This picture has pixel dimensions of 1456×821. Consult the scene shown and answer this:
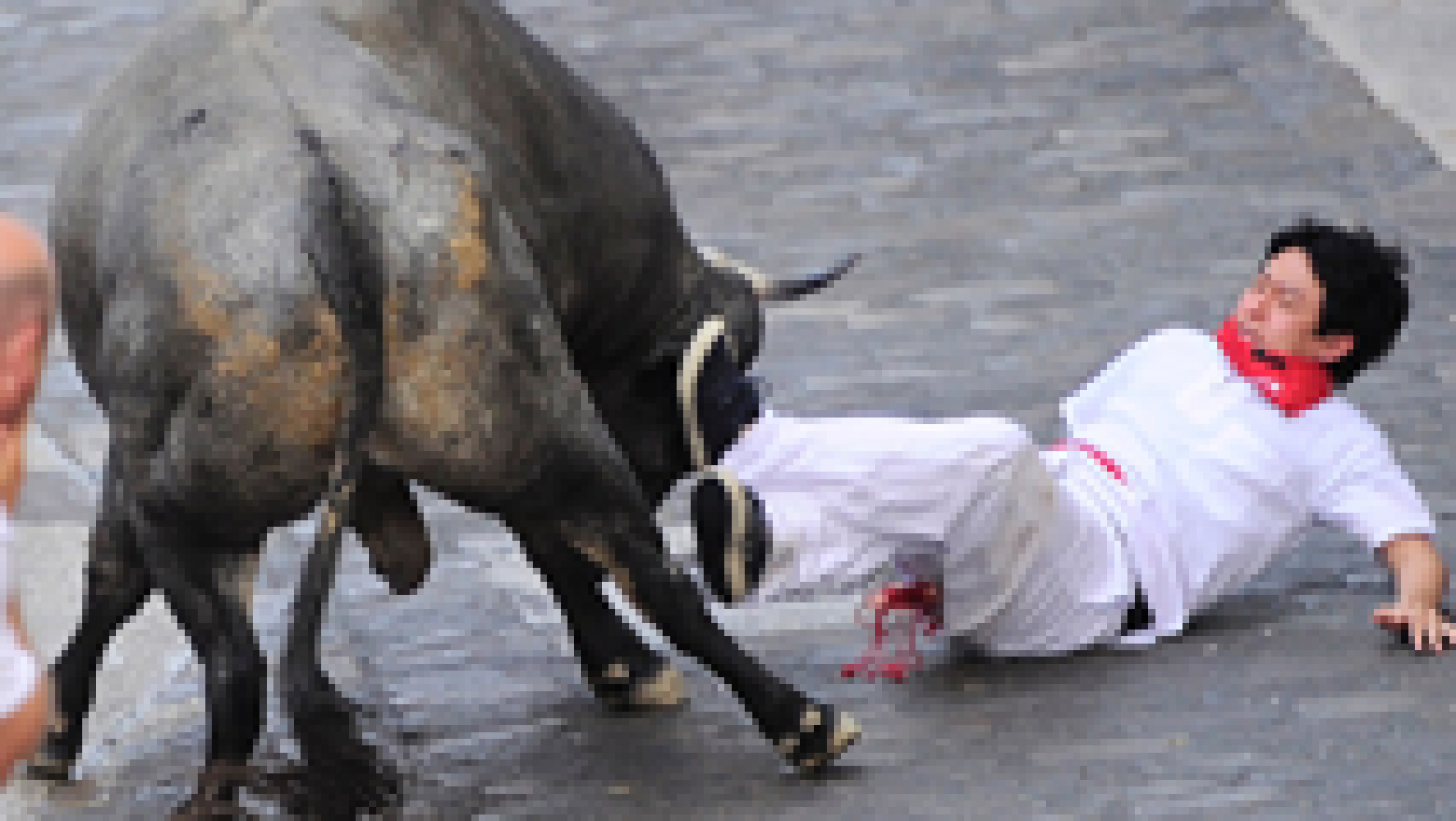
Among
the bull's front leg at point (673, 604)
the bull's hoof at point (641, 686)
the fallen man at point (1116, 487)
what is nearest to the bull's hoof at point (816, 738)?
the bull's front leg at point (673, 604)

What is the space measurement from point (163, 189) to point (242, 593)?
0.66 metres

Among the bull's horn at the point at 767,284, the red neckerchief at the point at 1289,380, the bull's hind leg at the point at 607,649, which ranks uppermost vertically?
the bull's horn at the point at 767,284

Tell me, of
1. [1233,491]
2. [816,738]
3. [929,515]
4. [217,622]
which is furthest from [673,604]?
[1233,491]

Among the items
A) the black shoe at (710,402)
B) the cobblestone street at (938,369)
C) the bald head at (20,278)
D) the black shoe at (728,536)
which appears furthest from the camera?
the black shoe at (710,402)

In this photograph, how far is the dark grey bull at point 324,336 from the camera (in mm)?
3725

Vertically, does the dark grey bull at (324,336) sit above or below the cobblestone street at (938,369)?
above

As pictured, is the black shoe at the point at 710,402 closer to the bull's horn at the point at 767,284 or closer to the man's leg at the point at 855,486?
the man's leg at the point at 855,486

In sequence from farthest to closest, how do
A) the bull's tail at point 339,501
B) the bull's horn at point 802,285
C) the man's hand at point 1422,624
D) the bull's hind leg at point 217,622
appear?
the bull's horn at point 802,285 < the man's hand at point 1422,624 < the bull's hind leg at point 217,622 < the bull's tail at point 339,501

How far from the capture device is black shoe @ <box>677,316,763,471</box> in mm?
4645

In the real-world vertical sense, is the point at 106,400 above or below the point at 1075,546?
above

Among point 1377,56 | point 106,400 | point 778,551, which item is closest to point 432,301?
point 106,400

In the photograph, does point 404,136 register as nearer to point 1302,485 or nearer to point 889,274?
point 1302,485

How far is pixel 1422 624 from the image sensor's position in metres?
4.79

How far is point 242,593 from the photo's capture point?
3975 millimetres
